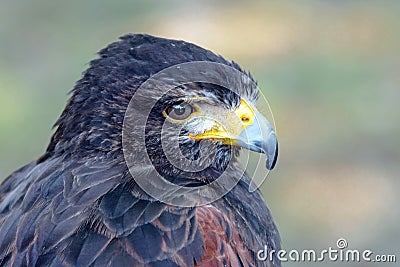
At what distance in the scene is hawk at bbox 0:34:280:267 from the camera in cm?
379

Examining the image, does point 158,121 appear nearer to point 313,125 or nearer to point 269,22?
point 313,125

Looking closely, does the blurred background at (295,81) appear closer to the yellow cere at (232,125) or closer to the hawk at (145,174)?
the hawk at (145,174)

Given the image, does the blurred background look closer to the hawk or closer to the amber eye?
the hawk

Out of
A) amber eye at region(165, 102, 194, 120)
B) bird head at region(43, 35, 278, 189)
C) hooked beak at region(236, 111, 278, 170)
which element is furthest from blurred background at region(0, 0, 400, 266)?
hooked beak at region(236, 111, 278, 170)

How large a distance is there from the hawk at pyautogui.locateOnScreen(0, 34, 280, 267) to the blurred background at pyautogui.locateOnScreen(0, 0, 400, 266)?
224 cm

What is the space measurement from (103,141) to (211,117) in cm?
52

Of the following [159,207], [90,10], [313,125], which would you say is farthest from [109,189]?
[90,10]

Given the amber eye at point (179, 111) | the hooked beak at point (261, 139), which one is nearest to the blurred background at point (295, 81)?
the amber eye at point (179, 111)

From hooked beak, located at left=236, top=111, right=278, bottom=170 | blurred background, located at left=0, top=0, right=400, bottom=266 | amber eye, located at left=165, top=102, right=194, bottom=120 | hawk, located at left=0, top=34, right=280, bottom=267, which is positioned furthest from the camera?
blurred background, located at left=0, top=0, right=400, bottom=266

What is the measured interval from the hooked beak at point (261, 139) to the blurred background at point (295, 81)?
2538 millimetres

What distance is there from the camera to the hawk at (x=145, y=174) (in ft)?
12.5

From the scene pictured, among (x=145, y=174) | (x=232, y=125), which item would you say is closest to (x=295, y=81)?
(x=232, y=125)

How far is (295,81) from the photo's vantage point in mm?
9664

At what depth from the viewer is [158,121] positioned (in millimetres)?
4102
